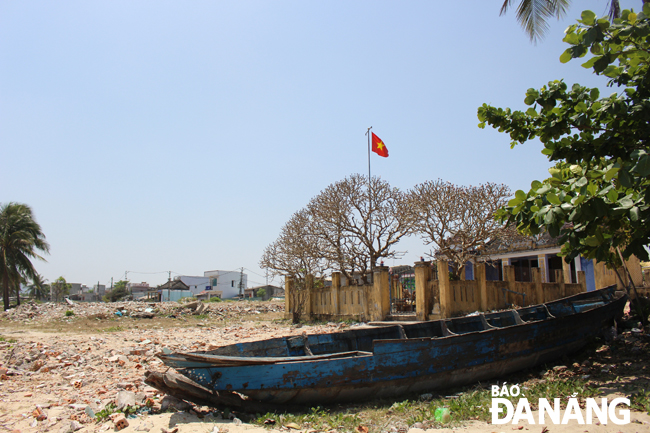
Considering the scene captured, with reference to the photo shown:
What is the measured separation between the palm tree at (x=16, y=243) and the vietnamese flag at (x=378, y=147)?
30124mm

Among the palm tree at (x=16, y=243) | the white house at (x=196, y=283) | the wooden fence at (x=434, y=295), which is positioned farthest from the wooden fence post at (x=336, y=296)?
the white house at (x=196, y=283)

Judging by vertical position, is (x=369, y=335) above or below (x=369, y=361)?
above

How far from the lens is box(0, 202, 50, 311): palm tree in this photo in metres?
32.9

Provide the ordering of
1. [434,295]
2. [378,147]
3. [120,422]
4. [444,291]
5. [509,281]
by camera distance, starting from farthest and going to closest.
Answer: [378,147] < [509,281] < [434,295] < [444,291] < [120,422]

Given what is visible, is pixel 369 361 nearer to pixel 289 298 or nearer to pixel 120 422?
pixel 120 422

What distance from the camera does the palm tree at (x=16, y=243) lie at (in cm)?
3291

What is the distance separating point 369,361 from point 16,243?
37.4 metres

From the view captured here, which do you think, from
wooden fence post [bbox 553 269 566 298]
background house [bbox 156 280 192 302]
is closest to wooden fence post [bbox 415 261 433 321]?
wooden fence post [bbox 553 269 566 298]

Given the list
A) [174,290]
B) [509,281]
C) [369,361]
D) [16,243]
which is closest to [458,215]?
[509,281]

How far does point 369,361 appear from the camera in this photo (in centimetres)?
601

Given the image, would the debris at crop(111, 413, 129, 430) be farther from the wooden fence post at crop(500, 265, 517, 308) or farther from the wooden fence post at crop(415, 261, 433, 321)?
the wooden fence post at crop(500, 265, 517, 308)

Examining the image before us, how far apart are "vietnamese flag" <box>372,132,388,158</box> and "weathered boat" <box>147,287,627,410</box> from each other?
13.4m

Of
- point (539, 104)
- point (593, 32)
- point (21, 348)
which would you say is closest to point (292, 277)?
point (21, 348)

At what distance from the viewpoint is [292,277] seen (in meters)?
20.3
